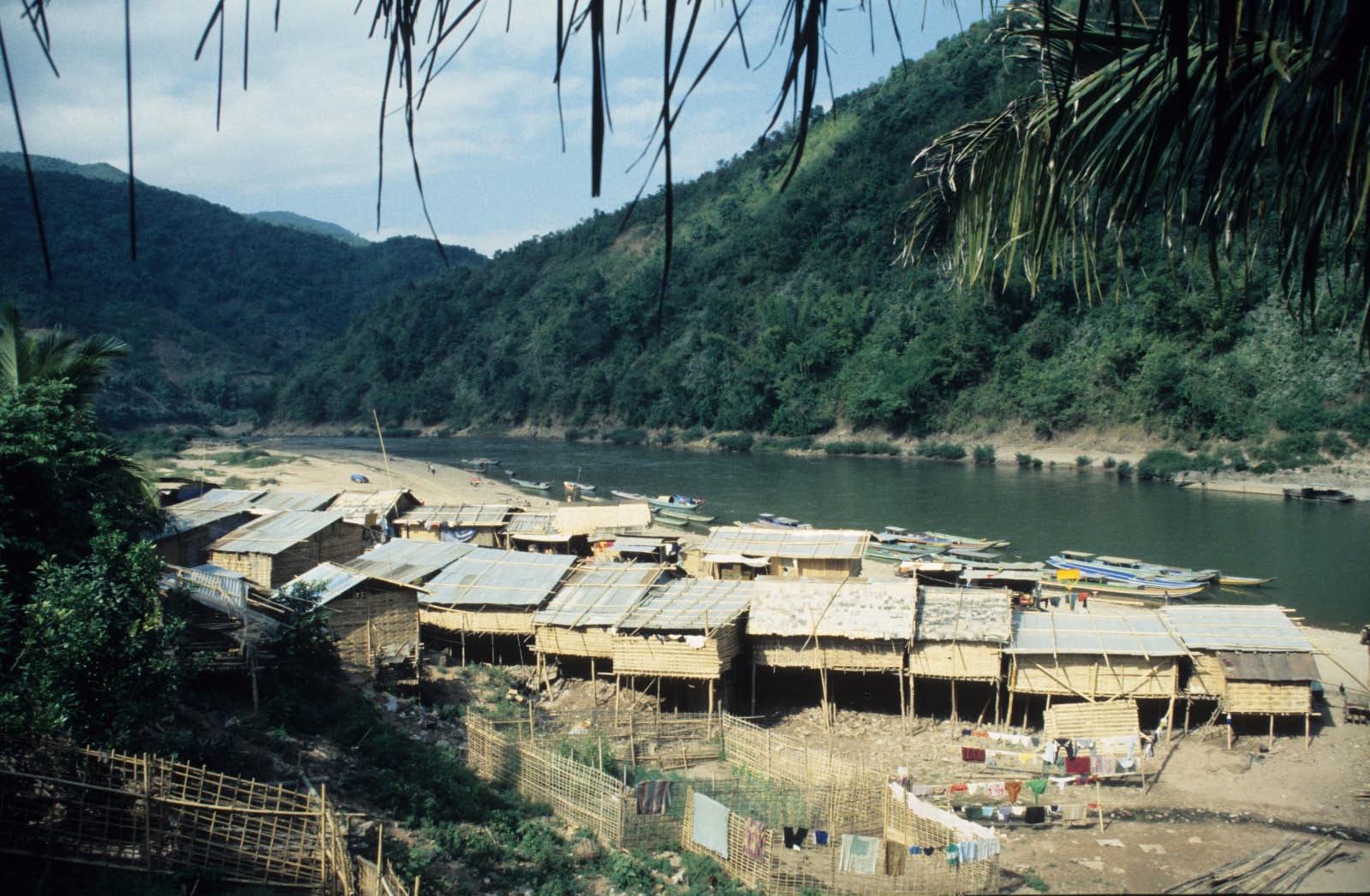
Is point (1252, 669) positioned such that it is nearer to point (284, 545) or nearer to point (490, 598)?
point (490, 598)

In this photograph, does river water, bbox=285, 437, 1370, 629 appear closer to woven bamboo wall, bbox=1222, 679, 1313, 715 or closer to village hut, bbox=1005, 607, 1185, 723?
woven bamboo wall, bbox=1222, 679, 1313, 715

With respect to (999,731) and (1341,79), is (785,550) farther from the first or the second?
(1341,79)

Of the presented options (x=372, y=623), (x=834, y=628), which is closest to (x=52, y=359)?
(x=372, y=623)

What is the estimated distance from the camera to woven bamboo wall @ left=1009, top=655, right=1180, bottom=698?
13.4m

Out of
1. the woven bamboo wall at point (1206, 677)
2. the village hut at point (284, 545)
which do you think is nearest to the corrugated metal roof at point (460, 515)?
the village hut at point (284, 545)

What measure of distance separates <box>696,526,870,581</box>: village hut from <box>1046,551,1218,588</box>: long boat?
663 cm

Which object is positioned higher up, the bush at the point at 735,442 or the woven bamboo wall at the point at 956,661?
the bush at the point at 735,442

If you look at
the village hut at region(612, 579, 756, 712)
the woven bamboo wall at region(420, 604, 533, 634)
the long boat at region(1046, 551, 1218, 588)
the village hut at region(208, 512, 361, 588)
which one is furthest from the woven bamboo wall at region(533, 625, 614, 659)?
the long boat at region(1046, 551, 1218, 588)

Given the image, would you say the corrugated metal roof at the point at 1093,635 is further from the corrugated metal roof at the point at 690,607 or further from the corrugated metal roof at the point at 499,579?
the corrugated metal roof at the point at 499,579

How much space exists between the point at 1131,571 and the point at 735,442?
102 feet

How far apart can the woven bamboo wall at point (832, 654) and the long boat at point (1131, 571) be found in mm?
10213

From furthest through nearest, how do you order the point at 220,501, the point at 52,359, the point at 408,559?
1. the point at 220,501
2. the point at 408,559
3. the point at 52,359

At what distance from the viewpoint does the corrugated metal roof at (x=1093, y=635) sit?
13523 mm

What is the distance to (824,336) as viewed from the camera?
54.2 metres
